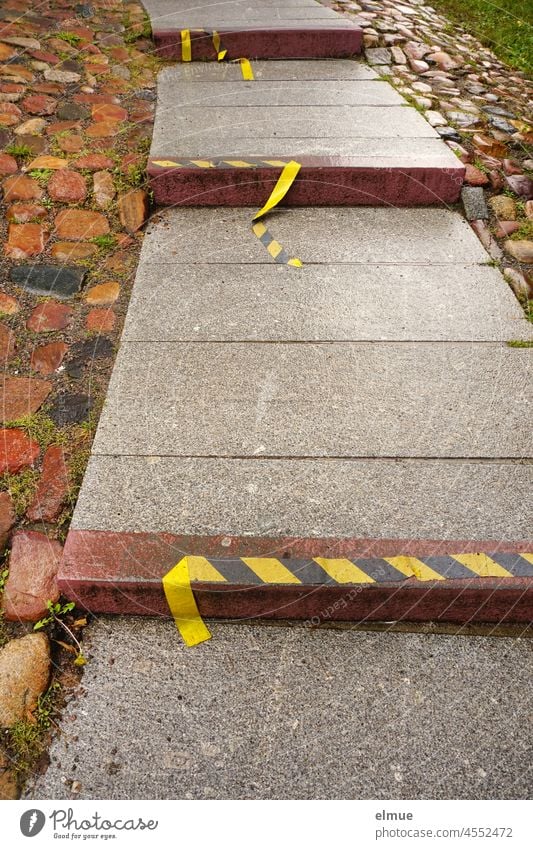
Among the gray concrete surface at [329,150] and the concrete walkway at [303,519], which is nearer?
the concrete walkway at [303,519]

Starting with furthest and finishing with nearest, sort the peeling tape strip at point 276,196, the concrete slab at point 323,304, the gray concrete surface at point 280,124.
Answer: the gray concrete surface at point 280,124, the peeling tape strip at point 276,196, the concrete slab at point 323,304

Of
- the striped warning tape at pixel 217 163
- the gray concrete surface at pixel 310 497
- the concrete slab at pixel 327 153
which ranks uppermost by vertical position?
the concrete slab at pixel 327 153

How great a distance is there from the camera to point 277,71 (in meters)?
4.96

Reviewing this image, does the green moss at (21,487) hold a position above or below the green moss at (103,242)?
below

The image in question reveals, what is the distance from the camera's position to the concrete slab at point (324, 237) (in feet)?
11.2

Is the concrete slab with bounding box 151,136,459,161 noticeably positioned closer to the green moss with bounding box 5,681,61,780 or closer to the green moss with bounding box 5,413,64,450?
the green moss with bounding box 5,413,64,450

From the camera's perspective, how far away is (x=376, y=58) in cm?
516

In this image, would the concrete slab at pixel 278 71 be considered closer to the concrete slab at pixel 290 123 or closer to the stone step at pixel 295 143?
the stone step at pixel 295 143

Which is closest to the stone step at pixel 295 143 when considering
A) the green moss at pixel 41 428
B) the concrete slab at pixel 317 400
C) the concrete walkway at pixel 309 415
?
the concrete walkway at pixel 309 415

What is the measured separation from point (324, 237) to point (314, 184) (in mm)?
400

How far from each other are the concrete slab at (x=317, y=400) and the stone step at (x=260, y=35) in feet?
11.1

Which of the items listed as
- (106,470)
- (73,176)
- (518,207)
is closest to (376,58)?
(518,207)

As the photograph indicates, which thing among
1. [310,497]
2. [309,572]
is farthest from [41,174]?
[309,572]

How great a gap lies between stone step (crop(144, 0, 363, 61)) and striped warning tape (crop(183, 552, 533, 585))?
4.53 meters
